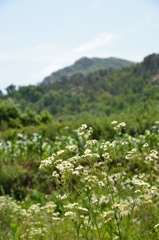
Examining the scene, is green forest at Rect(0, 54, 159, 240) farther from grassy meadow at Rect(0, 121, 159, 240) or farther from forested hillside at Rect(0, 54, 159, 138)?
forested hillside at Rect(0, 54, 159, 138)

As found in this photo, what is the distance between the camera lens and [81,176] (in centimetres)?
384

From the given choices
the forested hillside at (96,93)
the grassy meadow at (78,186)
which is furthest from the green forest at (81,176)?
the forested hillside at (96,93)

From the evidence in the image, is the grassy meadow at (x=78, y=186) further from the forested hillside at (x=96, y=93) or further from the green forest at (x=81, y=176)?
the forested hillside at (x=96, y=93)

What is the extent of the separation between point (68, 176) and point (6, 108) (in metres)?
19.0

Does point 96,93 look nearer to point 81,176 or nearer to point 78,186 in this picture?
point 81,176

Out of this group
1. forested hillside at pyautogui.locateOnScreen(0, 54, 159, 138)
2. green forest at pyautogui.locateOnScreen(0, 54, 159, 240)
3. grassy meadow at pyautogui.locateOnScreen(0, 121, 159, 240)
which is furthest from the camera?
forested hillside at pyautogui.locateOnScreen(0, 54, 159, 138)

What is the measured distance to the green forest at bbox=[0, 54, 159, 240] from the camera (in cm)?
248

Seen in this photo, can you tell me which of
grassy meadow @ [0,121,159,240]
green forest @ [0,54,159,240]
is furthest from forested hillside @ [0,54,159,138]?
grassy meadow @ [0,121,159,240]

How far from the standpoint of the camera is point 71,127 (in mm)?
13109

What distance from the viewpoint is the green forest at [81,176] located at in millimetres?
2479

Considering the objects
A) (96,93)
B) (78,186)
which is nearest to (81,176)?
(78,186)

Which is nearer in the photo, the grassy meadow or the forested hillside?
the grassy meadow

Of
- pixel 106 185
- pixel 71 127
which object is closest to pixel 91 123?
pixel 71 127

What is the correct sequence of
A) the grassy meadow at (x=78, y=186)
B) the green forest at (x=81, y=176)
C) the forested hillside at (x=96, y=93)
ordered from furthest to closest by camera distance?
1. the forested hillside at (x=96, y=93)
2. the grassy meadow at (x=78, y=186)
3. the green forest at (x=81, y=176)
